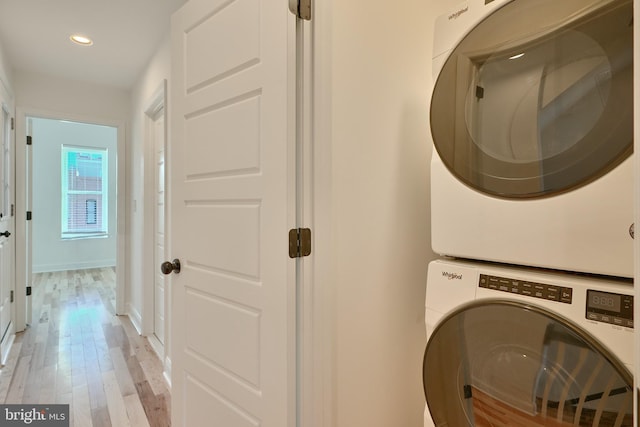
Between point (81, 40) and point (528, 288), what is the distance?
11.0 ft

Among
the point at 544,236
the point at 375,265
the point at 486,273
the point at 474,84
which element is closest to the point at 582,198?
the point at 544,236

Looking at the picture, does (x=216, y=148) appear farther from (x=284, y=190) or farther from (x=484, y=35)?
(x=484, y=35)

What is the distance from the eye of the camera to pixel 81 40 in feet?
8.70

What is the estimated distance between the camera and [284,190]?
3.53 feet

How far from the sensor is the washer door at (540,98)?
27.7 inches

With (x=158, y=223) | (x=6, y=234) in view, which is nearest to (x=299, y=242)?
(x=158, y=223)

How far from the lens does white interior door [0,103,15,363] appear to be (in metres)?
2.65

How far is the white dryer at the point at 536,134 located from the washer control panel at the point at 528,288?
5cm

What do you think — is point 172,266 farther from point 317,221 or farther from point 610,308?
point 610,308

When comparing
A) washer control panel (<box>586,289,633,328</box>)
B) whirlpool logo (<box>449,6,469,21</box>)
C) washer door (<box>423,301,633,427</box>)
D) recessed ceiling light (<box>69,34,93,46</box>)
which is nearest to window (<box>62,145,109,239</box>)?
recessed ceiling light (<box>69,34,93,46</box>)

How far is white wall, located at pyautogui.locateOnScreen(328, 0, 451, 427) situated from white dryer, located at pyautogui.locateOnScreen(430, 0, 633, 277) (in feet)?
0.74

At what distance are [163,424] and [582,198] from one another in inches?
85.9

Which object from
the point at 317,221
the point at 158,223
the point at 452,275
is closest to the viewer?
the point at 452,275

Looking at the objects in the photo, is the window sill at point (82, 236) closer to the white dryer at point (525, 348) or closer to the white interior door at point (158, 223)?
Answer: the white interior door at point (158, 223)
